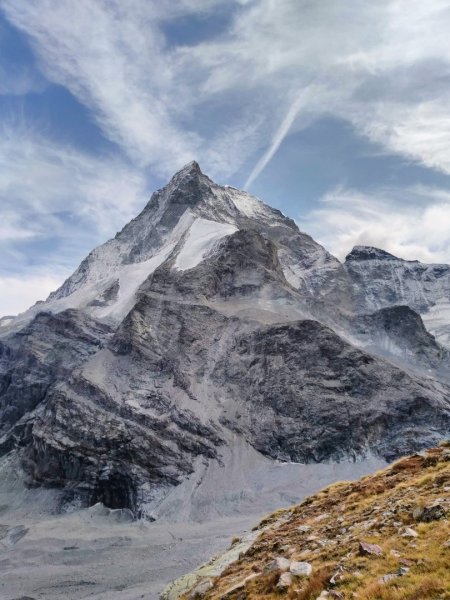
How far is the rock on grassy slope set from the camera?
44.9 ft

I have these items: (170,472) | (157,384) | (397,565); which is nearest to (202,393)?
(157,384)

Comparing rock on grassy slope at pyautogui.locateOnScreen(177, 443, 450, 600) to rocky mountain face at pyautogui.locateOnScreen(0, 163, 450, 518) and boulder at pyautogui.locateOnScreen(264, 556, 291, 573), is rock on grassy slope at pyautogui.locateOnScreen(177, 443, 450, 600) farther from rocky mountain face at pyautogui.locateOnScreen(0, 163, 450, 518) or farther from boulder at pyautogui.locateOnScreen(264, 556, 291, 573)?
rocky mountain face at pyautogui.locateOnScreen(0, 163, 450, 518)

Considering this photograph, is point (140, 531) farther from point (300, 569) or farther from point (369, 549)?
point (369, 549)

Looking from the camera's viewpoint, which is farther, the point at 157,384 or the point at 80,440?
the point at 157,384

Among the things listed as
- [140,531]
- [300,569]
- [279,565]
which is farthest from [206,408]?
[300,569]

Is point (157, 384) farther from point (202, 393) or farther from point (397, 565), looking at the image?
point (397, 565)

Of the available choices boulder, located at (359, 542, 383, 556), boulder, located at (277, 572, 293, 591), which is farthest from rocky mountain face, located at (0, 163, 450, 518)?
boulder, located at (359, 542, 383, 556)

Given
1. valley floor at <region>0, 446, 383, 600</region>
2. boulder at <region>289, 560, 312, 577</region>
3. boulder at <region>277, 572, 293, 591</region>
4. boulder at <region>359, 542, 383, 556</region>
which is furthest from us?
valley floor at <region>0, 446, 383, 600</region>

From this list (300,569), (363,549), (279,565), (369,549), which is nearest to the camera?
(369,549)

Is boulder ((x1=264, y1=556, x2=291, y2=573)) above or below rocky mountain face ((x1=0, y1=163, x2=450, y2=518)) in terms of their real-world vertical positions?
below

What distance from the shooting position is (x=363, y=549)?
53.1 ft

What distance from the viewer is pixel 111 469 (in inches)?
5723

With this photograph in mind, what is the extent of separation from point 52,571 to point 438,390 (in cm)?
13498

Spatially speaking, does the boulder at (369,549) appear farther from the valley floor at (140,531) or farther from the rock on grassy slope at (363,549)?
the valley floor at (140,531)
